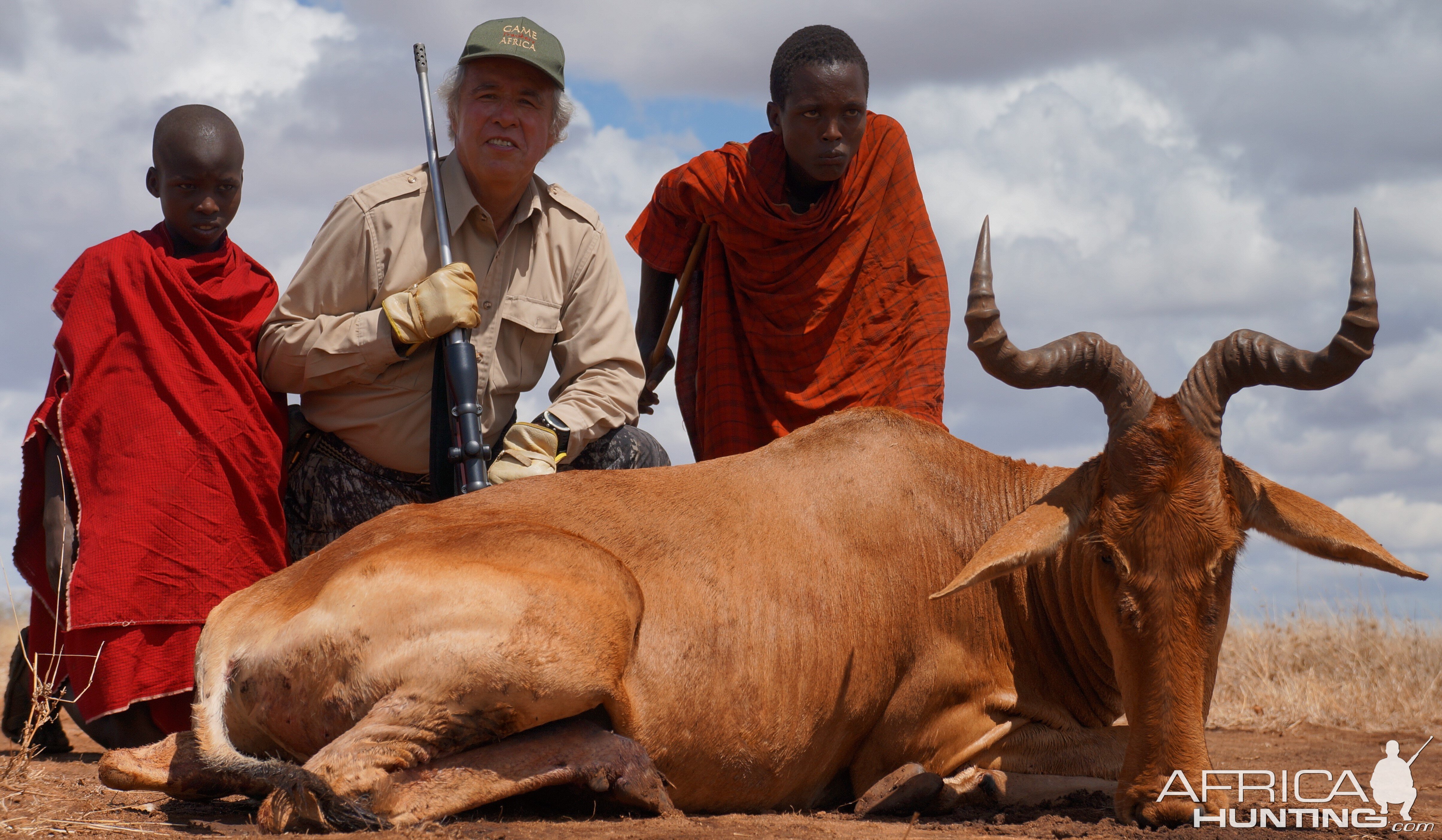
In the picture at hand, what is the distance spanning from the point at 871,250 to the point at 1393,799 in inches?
148

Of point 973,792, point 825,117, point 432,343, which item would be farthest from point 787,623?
point 825,117

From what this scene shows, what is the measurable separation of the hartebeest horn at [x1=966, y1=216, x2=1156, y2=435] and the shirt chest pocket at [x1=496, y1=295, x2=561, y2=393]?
267cm

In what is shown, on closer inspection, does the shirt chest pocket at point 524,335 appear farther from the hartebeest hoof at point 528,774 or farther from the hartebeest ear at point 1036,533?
the hartebeest ear at point 1036,533

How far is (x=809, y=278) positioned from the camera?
287 inches

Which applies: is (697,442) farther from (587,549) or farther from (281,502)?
(587,549)

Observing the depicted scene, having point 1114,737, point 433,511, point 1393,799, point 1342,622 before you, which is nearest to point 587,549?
point 433,511

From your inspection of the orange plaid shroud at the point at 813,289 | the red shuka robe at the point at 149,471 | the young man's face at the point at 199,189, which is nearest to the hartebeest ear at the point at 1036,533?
the orange plaid shroud at the point at 813,289

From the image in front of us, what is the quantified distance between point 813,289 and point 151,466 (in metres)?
3.54

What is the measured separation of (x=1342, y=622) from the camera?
444 inches

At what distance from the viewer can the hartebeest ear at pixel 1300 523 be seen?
15.4 feet

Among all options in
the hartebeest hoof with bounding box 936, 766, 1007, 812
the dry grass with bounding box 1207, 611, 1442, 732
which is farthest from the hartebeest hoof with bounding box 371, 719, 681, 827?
the dry grass with bounding box 1207, 611, 1442, 732

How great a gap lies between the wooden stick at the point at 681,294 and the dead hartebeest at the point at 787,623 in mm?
2166

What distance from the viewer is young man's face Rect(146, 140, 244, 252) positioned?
651 centimetres

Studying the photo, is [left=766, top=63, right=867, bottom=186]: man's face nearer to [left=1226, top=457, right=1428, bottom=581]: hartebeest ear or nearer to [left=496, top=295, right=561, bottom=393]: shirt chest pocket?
[left=496, top=295, right=561, bottom=393]: shirt chest pocket
